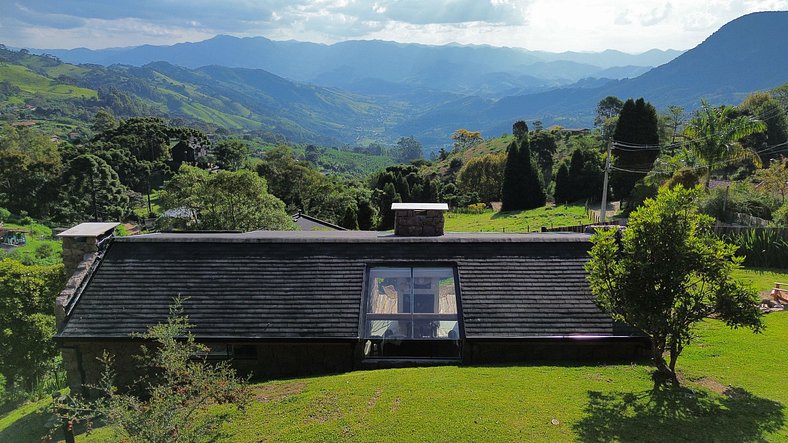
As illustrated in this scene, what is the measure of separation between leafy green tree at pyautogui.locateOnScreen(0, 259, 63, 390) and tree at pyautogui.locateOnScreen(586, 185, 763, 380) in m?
18.1

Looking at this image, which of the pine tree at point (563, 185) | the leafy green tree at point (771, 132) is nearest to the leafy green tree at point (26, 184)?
the pine tree at point (563, 185)

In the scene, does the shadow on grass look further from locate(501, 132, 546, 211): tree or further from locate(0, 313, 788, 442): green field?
locate(501, 132, 546, 211): tree

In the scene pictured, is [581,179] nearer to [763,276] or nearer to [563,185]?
[563,185]

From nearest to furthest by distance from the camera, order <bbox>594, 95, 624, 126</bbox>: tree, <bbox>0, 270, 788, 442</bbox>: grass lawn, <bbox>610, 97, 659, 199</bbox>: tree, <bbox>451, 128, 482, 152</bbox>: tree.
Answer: <bbox>0, 270, 788, 442</bbox>: grass lawn
<bbox>610, 97, 659, 199</bbox>: tree
<bbox>594, 95, 624, 126</bbox>: tree
<bbox>451, 128, 482, 152</bbox>: tree

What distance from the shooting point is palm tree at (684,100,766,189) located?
2631 cm

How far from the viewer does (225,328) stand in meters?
10.9

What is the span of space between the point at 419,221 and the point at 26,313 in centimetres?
1557

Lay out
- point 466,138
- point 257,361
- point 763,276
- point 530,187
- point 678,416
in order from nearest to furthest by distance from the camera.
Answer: point 678,416 → point 257,361 → point 763,276 → point 530,187 → point 466,138

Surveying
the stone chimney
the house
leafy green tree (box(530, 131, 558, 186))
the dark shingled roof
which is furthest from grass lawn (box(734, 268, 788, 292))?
leafy green tree (box(530, 131, 558, 186))

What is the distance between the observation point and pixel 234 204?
2723cm

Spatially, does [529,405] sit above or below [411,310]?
below

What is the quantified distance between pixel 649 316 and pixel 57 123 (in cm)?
19556

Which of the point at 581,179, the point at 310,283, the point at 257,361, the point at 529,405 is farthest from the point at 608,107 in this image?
the point at 257,361

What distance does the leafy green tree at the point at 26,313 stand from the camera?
674 inches
